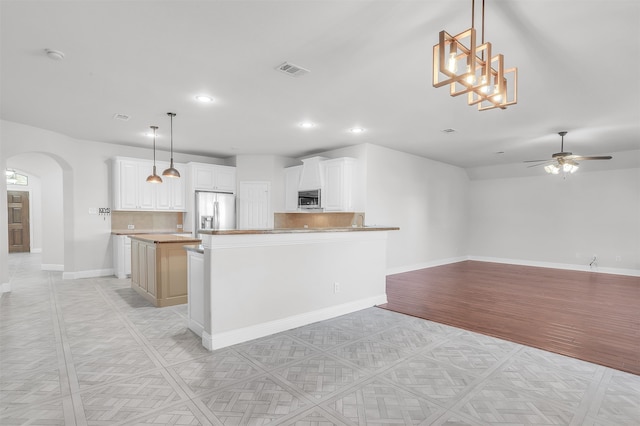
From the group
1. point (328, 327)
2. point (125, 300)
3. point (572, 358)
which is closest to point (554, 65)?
point (572, 358)

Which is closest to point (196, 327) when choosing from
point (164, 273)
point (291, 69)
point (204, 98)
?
point (164, 273)

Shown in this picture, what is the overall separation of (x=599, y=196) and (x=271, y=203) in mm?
8199

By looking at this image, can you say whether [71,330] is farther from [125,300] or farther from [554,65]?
[554,65]

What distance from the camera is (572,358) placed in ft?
9.71

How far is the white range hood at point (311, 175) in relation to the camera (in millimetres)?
6953

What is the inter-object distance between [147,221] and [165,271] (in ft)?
11.3

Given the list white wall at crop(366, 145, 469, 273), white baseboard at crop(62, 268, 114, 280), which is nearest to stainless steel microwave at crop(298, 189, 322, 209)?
white wall at crop(366, 145, 469, 273)

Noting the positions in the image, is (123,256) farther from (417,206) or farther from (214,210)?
(417,206)

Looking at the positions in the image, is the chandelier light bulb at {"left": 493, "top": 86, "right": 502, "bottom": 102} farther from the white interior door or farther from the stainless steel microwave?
the white interior door

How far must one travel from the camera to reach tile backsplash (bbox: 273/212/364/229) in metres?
6.84

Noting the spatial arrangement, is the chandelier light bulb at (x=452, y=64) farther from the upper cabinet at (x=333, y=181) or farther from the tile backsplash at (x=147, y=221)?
the tile backsplash at (x=147, y=221)

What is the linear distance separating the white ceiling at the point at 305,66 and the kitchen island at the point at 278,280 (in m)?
1.73

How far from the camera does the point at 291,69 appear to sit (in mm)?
3223

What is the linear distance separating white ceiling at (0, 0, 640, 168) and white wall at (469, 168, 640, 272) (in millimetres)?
2456
